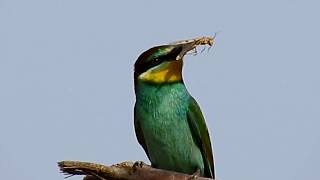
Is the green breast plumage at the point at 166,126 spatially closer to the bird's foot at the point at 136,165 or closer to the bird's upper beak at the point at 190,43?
the bird's upper beak at the point at 190,43

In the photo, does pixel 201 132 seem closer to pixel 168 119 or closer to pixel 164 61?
Answer: pixel 168 119

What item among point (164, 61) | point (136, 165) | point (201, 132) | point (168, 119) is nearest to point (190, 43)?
point (164, 61)

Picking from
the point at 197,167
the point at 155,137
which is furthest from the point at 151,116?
the point at 197,167

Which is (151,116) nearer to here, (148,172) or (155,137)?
(155,137)

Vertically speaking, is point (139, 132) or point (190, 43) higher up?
point (190, 43)

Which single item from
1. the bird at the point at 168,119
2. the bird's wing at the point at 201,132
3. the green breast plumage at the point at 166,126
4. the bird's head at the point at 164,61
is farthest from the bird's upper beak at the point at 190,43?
the bird's wing at the point at 201,132

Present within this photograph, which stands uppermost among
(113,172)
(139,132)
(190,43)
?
(190,43)

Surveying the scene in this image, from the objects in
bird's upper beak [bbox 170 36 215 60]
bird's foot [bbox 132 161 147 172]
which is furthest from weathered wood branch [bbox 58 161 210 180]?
bird's upper beak [bbox 170 36 215 60]
